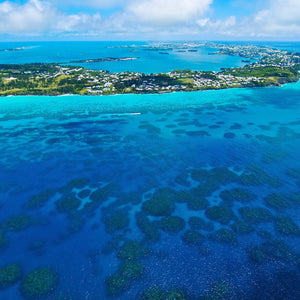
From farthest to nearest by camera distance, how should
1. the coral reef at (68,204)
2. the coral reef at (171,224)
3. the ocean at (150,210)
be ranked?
the coral reef at (68,204) < the coral reef at (171,224) < the ocean at (150,210)

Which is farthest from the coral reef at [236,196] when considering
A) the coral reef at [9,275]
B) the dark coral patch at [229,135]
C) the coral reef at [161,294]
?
the coral reef at [9,275]

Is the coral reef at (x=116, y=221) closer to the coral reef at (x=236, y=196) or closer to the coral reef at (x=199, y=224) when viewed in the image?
the coral reef at (x=199, y=224)

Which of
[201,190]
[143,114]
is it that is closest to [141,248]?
[201,190]

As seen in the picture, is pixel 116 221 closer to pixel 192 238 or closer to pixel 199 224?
pixel 192 238

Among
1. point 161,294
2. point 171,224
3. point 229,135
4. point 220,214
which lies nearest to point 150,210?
point 171,224

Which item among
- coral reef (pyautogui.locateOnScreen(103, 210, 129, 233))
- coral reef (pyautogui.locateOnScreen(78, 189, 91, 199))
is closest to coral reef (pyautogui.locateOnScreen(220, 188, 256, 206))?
coral reef (pyautogui.locateOnScreen(103, 210, 129, 233))

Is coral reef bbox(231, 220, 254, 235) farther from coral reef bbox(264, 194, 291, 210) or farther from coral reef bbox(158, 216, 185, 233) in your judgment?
coral reef bbox(158, 216, 185, 233)
